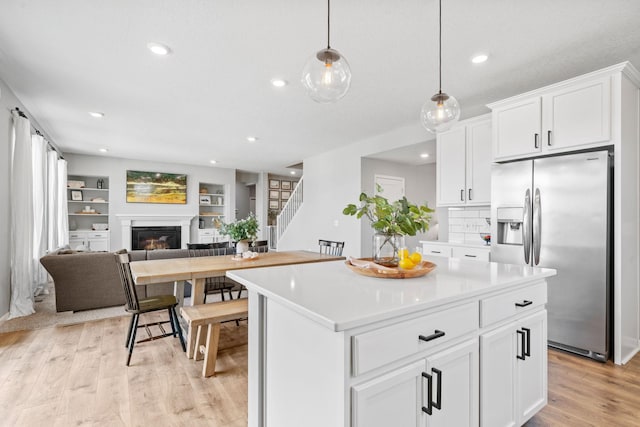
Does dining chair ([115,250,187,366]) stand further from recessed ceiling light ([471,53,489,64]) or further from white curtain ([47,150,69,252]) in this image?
white curtain ([47,150,69,252])

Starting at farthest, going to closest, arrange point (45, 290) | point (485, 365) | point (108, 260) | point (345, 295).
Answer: point (45, 290), point (108, 260), point (485, 365), point (345, 295)

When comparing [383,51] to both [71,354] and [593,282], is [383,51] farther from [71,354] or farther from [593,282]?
[71,354]

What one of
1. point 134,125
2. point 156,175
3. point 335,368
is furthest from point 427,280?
point 156,175

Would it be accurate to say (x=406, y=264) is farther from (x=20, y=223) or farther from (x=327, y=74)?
(x=20, y=223)

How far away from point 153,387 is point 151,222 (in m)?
6.77

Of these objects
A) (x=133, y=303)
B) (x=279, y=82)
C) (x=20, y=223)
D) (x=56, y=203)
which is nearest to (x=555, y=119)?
(x=279, y=82)

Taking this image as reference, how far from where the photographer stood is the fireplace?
8.07 meters

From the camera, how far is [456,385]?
1.32m

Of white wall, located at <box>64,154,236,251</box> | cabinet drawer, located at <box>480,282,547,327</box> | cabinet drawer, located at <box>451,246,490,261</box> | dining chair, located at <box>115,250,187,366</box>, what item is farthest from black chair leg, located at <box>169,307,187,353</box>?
white wall, located at <box>64,154,236,251</box>

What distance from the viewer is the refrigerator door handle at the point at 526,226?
120 inches

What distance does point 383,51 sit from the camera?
2689 mm

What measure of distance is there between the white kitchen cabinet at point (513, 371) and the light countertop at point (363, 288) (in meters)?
0.25

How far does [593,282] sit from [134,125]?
6.08 meters

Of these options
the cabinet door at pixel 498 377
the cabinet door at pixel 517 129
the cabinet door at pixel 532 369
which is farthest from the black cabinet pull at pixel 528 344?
the cabinet door at pixel 517 129
